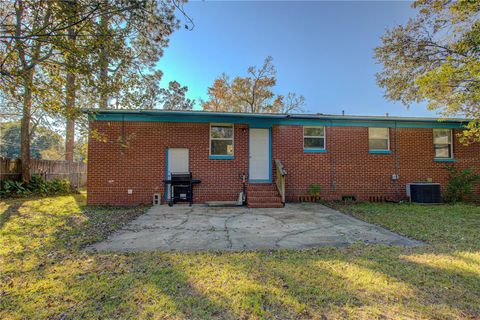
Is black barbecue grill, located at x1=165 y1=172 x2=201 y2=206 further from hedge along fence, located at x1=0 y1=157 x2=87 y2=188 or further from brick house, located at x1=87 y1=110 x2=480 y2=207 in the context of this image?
hedge along fence, located at x1=0 y1=157 x2=87 y2=188

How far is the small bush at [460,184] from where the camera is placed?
911cm

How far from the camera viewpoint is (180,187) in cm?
838

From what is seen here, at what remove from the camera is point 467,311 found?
7.20 feet

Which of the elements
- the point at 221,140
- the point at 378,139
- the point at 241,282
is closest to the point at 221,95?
the point at 221,140

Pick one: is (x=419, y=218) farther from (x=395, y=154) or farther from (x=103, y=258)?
(x=103, y=258)

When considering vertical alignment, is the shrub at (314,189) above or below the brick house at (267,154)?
below

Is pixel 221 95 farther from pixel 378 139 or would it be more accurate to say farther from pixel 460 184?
pixel 460 184

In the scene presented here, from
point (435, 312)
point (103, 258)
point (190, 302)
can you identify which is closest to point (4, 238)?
point (103, 258)

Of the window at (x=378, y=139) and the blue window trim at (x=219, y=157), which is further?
the window at (x=378, y=139)

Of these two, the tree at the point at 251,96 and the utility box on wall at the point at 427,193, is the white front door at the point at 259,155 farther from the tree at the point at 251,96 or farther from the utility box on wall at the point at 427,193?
the tree at the point at 251,96

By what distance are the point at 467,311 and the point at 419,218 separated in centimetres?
495

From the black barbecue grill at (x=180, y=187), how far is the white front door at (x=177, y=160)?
31cm

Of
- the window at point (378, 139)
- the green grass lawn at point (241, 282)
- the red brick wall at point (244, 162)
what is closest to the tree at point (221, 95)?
the red brick wall at point (244, 162)

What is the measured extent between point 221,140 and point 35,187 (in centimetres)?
986
